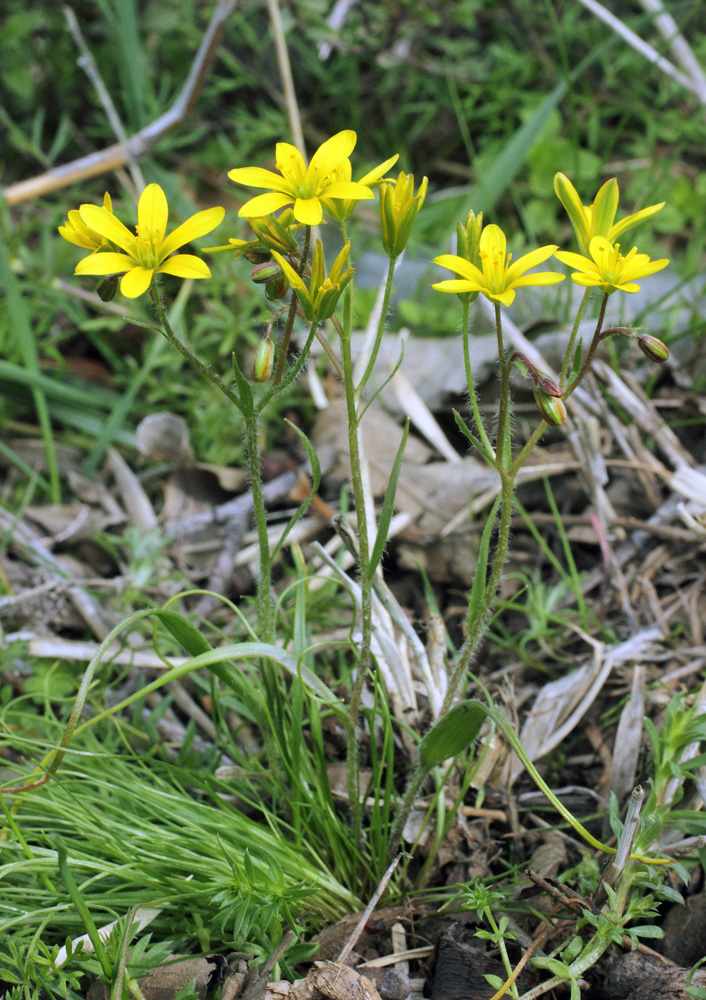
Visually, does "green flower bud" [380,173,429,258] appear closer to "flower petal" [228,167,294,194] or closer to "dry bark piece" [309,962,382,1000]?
"flower petal" [228,167,294,194]

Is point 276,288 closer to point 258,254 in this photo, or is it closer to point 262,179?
point 258,254

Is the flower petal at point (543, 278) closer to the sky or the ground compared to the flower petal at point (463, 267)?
closer to the sky

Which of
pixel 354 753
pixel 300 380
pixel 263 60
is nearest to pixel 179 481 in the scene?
pixel 300 380

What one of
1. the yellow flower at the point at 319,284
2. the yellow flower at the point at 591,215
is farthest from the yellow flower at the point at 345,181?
the yellow flower at the point at 591,215

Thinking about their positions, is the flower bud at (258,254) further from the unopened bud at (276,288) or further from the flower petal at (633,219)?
the flower petal at (633,219)

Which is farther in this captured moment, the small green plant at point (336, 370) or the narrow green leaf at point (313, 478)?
the narrow green leaf at point (313, 478)

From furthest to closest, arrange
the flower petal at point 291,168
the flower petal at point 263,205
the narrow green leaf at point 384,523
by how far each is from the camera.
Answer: the narrow green leaf at point 384,523
the flower petal at point 291,168
the flower petal at point 263,205
